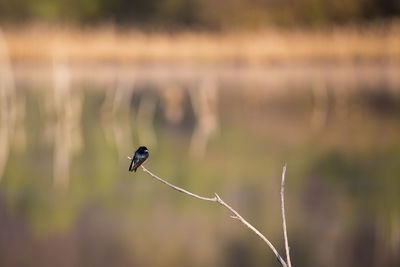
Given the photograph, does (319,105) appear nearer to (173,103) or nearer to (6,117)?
(173,103)

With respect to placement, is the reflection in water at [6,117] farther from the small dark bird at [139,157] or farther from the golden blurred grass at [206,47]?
the small dark bird at [139,157]

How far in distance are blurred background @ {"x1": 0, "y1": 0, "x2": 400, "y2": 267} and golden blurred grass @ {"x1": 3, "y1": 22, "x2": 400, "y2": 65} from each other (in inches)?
1.8

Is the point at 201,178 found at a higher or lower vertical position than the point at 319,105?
higher

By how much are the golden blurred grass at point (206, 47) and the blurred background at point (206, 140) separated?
1.8 inches

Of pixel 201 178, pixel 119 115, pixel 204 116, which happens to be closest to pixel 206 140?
pixel 204 116

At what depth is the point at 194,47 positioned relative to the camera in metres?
20.8

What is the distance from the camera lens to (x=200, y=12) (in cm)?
2666

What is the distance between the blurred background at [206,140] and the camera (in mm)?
6551

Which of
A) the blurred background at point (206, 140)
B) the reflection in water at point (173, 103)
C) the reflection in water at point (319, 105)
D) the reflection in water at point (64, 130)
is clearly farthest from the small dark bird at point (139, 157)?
the reflection in water at point (173, 103)

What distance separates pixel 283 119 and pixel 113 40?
861 centimetres

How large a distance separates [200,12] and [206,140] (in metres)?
16.2

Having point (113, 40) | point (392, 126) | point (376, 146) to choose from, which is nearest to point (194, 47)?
point (113, 40)

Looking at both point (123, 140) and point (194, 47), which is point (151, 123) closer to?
point (123, 140)

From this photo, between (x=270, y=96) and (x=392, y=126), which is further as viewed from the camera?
(x=270, y=96)
